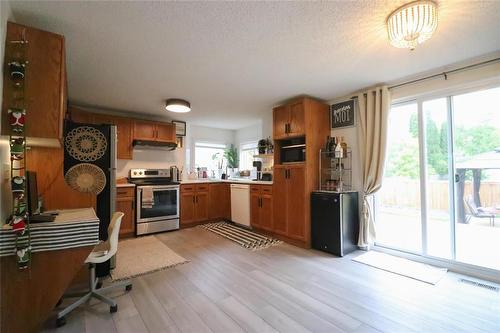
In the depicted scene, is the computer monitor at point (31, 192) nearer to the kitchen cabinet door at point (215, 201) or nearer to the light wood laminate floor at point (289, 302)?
the light wood laminate floor at point (289, 302)

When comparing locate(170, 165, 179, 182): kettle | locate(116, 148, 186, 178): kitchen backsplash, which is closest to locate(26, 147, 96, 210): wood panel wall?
locate(116, 148, 186, 178): kitchen backsplash

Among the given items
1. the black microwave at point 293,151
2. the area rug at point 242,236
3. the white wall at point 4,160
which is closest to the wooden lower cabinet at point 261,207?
the area rug at point 242,236

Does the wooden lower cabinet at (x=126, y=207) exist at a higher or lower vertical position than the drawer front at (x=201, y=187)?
lower

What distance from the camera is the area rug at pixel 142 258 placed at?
2633 mm

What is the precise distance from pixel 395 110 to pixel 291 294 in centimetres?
288

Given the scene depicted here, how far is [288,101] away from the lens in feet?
12.6

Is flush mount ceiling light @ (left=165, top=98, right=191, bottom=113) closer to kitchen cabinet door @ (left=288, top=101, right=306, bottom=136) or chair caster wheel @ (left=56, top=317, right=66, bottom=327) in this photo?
kitchen cabinet door @ (left=288, top=101, right=306, bottom=136)

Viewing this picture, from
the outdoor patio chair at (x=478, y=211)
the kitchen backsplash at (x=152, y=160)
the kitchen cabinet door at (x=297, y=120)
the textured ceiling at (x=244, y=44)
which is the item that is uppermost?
the textured ceiling at (x=244, y=44)

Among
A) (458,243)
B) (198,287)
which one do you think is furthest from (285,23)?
(458,243)

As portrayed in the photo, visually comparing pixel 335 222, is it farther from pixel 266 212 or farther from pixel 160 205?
pixel 160 205

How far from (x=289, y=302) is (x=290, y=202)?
181 centimetres

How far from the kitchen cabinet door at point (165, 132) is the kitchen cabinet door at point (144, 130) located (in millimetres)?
81

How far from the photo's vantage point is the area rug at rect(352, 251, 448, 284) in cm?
247

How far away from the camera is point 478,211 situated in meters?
2.57
